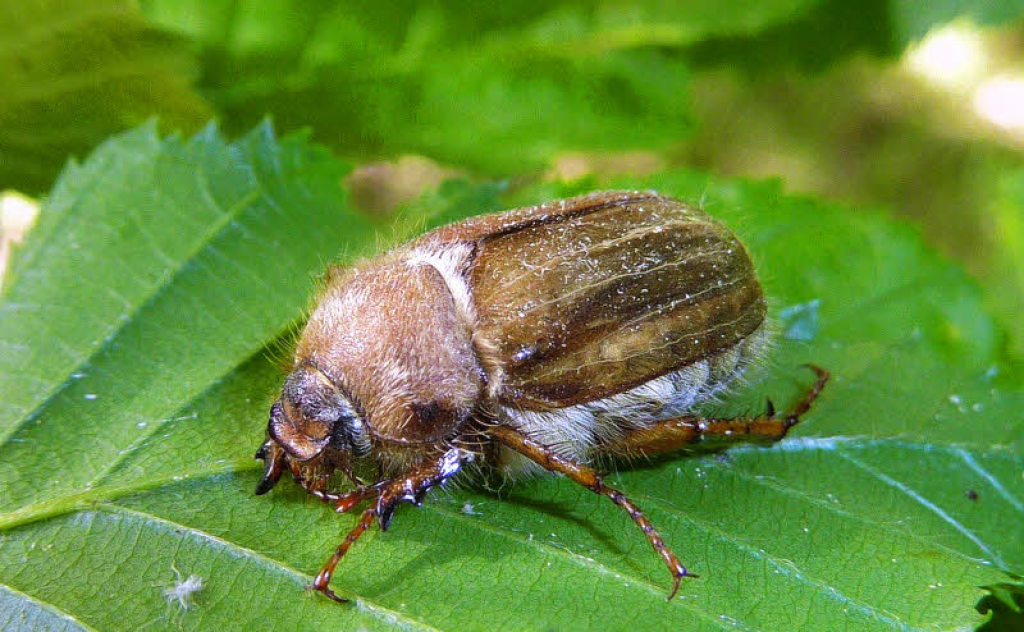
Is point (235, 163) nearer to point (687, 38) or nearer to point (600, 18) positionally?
point (600, 18)

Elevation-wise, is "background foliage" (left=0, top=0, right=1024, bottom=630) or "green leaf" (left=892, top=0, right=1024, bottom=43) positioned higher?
"green leaf" (left=892, top=0, right=1024, bottom=43)

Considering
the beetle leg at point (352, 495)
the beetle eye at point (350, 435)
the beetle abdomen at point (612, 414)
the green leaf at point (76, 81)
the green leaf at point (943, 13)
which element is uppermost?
the green leaf at point (943, 13)

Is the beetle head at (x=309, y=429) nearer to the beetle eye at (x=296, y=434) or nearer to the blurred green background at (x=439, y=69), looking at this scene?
the beetle eye at (x=296, y=434)

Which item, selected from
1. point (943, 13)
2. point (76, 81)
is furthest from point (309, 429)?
point (943, 13)

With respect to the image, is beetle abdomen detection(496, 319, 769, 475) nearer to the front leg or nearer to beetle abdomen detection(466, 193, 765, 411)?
beetle abdomen detection(466, 193, 765, 411)

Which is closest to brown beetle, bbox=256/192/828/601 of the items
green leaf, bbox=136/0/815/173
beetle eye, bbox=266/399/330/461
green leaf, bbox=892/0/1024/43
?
beetle eye, bbox=266/399/330/461

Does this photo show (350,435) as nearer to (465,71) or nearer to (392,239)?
(392,239)

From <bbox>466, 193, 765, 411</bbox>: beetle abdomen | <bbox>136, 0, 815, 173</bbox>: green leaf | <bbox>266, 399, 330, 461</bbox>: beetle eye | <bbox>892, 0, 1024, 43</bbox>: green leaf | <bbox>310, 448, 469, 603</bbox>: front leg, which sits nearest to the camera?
<bbox>310, 448, 469, 603</bbox>: front leg

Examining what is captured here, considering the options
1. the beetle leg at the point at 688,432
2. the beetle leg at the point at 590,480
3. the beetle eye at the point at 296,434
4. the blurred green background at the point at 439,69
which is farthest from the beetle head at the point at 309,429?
the blurred green background at the point at 439,69
